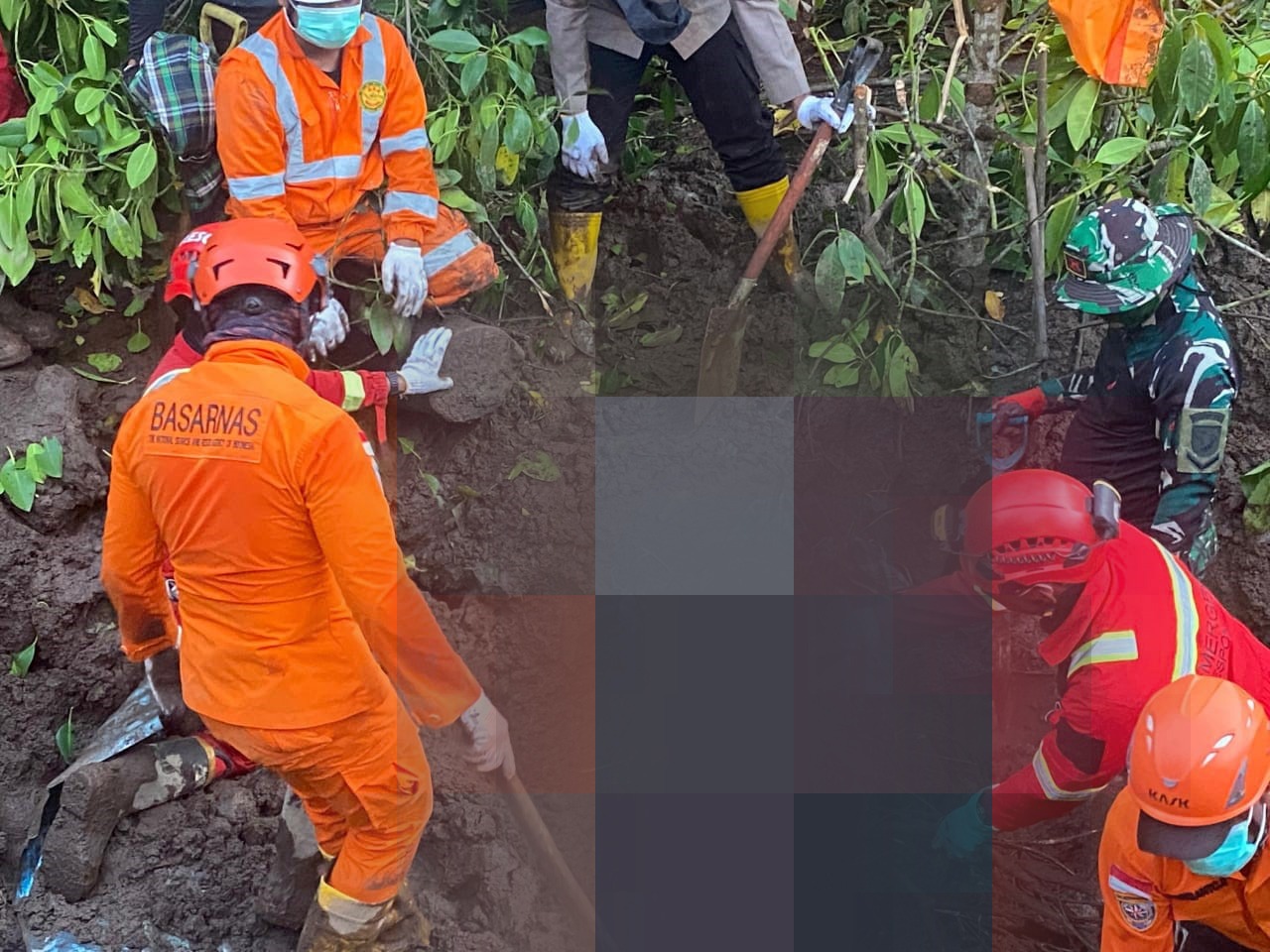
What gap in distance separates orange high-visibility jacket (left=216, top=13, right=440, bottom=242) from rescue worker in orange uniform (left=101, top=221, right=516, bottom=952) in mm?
162

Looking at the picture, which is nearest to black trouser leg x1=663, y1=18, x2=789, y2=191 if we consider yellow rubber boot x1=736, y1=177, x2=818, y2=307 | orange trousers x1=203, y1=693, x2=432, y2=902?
yellow rubber boot x1=736, y1=177, x2=818, y2=307

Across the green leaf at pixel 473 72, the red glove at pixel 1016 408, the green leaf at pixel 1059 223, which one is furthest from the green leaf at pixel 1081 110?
the green leaf at pixel 473 72

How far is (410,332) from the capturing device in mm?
2982

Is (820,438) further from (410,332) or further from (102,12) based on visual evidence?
(102,12)

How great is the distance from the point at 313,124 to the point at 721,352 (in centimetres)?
134

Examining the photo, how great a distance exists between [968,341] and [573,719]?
169 centimetres

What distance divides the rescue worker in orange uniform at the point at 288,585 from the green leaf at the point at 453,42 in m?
0.75

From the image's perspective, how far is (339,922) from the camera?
8.29 feet

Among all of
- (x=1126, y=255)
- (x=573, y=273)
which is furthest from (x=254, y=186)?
(x=1126, y=255)

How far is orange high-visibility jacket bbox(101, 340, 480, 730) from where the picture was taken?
2193 millimetres

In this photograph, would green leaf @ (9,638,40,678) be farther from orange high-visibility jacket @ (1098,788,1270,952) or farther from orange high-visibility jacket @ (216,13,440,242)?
orange high-visibility jacket @ (1098,788,1270,952)

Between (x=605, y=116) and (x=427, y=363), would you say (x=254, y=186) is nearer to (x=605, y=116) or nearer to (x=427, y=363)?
(x=427, y=363)

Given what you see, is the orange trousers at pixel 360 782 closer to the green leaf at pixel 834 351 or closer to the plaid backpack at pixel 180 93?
the plaid backpack at pixel 180 93

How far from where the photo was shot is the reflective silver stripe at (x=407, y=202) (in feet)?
9.17
